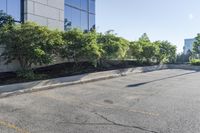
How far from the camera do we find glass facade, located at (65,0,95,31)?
21.7 m

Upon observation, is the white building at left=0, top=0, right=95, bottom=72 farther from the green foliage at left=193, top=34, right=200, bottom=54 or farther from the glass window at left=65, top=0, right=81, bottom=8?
the green foliage at left=193, top=34, right=200, bottom=54

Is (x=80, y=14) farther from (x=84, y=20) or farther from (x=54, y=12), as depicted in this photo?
(x=54, y=12)

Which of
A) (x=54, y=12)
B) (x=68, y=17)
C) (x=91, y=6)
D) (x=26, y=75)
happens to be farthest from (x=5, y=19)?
(x=91, y=6)

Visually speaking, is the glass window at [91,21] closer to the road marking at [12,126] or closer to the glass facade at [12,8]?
the glass facade at [12,8]

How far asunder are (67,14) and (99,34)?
12.7 feet

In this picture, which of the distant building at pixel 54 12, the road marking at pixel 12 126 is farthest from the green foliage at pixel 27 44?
the road marking at pixel 12 126

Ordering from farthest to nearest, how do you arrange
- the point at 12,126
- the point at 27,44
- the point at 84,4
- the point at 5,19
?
the point at 84,4 → the point at 5,19 → the point at 27,44 → the point at 12,126

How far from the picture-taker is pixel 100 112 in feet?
26.4

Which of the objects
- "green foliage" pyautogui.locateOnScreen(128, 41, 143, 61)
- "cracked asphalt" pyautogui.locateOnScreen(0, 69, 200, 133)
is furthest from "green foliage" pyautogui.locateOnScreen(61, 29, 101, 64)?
"green foliage" pyautogui.locateOnScreen(128, 41, 143, 61)

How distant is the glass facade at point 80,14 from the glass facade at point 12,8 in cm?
435

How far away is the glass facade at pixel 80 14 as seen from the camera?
21.7 meters

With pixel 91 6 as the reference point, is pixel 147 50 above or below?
below

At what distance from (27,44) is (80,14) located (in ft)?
35.4

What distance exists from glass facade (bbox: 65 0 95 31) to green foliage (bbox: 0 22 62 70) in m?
7.40
